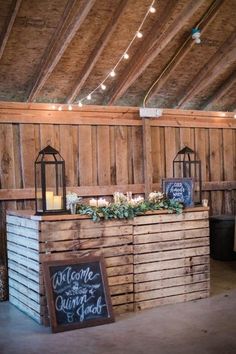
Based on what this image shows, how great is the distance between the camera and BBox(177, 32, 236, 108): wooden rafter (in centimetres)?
672

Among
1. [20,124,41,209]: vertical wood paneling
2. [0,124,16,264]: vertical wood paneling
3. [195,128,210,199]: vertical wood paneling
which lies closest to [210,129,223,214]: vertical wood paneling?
[195,128,210,199]: vertical wood paneling

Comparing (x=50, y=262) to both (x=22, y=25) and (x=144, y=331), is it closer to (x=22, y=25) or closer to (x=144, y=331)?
(x=144, y=331)

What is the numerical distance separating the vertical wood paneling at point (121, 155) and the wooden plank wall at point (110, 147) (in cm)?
2

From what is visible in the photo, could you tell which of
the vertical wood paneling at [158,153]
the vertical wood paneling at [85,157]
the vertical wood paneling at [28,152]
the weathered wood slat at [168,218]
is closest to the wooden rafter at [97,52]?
the vertical wood paneling at [85,157]

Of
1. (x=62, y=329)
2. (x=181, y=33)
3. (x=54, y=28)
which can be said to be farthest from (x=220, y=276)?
(x=54, y=28)

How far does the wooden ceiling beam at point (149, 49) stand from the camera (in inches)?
224

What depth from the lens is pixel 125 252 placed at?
524 centimetres

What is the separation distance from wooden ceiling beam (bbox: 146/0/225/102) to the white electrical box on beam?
27cm

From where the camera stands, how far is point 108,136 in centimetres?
745

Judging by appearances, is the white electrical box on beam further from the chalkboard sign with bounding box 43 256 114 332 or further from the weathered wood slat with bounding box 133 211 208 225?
the chalkboard sign with bounding box 43 256 114 332

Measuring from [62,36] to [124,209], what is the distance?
227 centimetres

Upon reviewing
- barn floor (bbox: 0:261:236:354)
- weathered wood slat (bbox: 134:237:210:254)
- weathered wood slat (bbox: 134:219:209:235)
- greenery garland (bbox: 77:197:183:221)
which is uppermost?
greenery garland (bbox: 77:197:183:221)

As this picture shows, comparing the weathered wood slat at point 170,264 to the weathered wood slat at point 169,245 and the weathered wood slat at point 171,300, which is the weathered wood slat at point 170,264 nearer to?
the weathered wood slat at point 169,245

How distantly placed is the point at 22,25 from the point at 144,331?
3932mm
